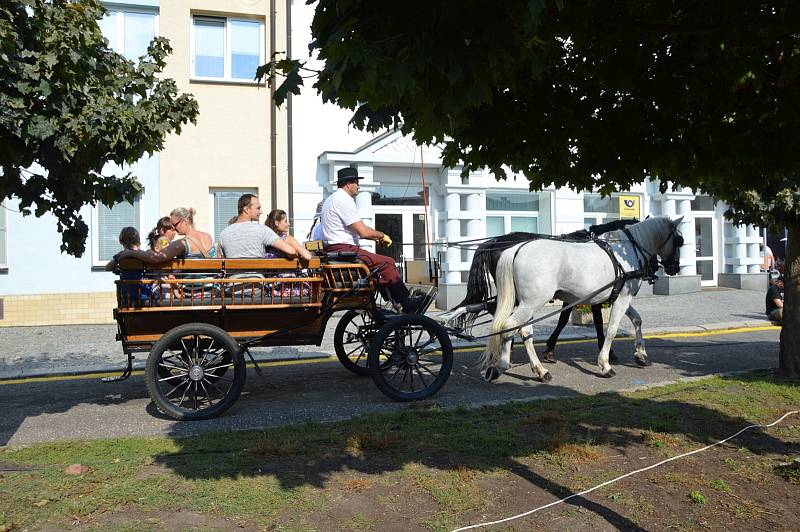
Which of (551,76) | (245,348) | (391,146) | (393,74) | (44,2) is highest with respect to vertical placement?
(391,146)

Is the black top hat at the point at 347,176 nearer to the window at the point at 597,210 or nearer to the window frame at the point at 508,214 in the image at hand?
the window frame at the point at 508,214

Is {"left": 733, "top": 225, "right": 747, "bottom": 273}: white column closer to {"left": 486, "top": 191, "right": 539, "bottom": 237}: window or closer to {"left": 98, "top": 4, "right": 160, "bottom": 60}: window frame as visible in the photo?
{"left": 486, "top": 191, "right": 539, "bottom": 237}: window

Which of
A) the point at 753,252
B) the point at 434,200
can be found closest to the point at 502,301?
the point at 434,200

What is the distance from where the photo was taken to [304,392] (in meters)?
7.04

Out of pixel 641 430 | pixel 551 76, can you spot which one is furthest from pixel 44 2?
pixel 641 430

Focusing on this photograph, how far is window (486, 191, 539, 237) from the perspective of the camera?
1805cm

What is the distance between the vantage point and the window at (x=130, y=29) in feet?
49.0

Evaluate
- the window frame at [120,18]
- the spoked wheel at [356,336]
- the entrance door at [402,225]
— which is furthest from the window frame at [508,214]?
the spoked wheel at [356,336]

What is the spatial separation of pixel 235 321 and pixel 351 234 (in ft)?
4.94

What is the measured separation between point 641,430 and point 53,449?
4423 mm

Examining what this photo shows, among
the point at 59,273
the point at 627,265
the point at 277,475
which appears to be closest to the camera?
the point at 277,475

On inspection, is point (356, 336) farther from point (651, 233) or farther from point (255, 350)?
point (651, 233)

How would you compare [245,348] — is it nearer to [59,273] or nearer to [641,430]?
[641,430]

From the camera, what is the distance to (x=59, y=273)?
1438cm
